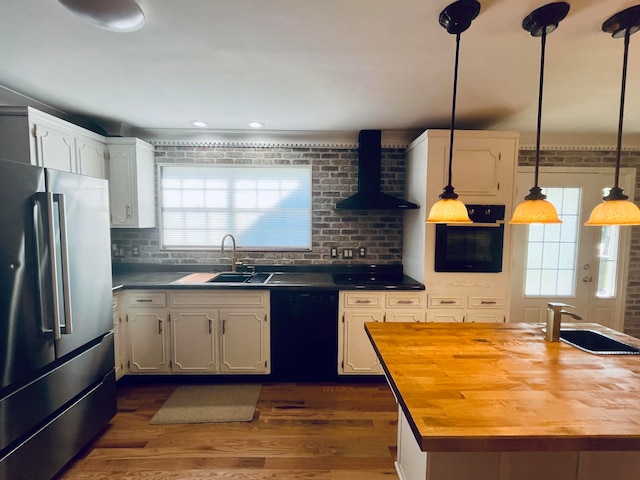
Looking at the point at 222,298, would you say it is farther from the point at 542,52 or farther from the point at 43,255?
the point at 542,52

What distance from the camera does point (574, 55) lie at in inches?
65.0

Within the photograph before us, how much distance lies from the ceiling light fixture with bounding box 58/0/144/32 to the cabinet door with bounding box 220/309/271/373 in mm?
2092

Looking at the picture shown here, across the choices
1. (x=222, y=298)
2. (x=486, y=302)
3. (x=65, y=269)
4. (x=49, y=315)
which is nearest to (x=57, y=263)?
(x=65, y=269)

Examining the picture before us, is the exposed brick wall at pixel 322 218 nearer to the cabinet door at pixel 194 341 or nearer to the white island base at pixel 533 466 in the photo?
the cabinet door at pixel 194 341

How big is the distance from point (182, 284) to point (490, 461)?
243 centimetres

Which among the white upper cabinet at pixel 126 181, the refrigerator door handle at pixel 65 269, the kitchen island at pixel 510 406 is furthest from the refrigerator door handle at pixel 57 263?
the kitchen island at pixel 510 406

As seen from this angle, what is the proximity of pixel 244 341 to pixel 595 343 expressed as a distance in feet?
8.13

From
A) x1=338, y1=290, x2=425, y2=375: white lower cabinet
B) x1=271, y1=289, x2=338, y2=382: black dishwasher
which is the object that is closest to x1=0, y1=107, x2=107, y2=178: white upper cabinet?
x1=271, y1=289, x2=338, y2=382: black dishwasher

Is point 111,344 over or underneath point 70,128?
underneath

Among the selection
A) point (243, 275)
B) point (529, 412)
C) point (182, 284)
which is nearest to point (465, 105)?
point (529, 412)

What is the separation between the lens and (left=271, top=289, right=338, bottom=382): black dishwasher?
106 inches

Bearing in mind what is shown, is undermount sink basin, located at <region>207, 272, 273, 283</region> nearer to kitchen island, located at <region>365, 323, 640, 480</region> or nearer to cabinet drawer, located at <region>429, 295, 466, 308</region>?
cabinet drawer, located at <region>429, 295, 466, 308</region>

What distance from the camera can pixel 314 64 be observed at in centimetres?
176

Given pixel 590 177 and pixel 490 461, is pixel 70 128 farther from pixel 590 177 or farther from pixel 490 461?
pixel 590 177
